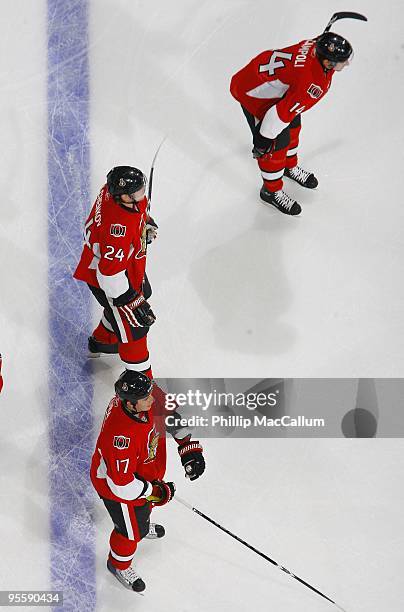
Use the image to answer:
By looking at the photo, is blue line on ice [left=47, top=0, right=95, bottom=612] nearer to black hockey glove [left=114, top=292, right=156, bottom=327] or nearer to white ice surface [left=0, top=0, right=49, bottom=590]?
white ice surface [left=0, top=0, right=49, bottom=590]

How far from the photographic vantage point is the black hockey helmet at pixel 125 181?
4.11 meters

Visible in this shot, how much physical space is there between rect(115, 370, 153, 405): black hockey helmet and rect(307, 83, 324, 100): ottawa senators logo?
4.65 feet

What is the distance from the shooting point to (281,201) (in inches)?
199

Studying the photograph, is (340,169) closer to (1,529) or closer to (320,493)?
(320,493)

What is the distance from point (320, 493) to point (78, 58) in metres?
2.21

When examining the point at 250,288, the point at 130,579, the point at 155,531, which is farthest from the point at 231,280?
the point at 130,579

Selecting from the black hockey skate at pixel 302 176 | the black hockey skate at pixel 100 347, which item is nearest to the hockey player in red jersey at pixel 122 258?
the black hockey skate at pixel 100 347

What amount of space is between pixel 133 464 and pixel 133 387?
29 centimetres

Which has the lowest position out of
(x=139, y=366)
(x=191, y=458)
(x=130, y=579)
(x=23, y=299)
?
(x=130, y=579)

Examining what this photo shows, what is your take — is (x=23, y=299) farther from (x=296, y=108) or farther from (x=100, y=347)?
(x=296, y=108)

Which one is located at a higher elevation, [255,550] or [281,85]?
[281,85]

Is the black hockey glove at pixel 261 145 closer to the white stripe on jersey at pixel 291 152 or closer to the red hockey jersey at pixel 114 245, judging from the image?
the white stripe on jersey at pixel 291 152

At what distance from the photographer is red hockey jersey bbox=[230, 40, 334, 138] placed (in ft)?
15.1

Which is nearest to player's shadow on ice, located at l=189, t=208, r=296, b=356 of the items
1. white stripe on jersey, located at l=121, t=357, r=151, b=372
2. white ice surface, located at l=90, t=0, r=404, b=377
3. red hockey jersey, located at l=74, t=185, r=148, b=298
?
white ice surface, located at l=90, t=0, r=404, b=377
